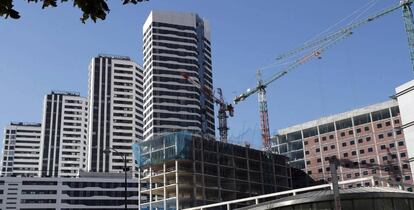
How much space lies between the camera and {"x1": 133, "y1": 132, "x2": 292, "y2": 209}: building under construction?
109 meters

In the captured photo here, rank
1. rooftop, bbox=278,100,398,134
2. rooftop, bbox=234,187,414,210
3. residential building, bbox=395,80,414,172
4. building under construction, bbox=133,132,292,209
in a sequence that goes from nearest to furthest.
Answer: rooftop, bbox=234,187,414,210 < residential building, bbox=395,80,414,172 < building under construction, bbox=133,132,292,209 < rooftop, bbox=278,100,398,134

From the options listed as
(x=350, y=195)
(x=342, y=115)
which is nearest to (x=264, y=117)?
(x=342, y=115)

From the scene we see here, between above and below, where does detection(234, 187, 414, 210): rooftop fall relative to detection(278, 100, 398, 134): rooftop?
below

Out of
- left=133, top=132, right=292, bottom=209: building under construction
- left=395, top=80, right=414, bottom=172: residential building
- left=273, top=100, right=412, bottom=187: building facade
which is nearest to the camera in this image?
left=395, top=80, right=414, bottom=172: residential building

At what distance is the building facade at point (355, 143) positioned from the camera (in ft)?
516

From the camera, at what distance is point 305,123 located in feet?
607

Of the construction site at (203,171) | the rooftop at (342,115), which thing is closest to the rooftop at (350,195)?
the construction site at (203,171)

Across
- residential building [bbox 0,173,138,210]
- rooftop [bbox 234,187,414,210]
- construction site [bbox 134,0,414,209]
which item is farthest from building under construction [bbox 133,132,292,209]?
rooftop [bbox 234,187,414,210]

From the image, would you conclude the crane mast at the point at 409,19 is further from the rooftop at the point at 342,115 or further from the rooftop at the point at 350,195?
the rooftop at the point at 350,195

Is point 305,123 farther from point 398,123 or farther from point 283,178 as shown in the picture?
point 283,178

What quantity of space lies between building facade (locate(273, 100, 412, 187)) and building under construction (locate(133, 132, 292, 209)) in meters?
44.7

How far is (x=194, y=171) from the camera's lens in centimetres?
11031

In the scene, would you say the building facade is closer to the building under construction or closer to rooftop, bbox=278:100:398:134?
rooftop, bbox=278:100:398:134

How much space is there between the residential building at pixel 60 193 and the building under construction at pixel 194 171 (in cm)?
5598
